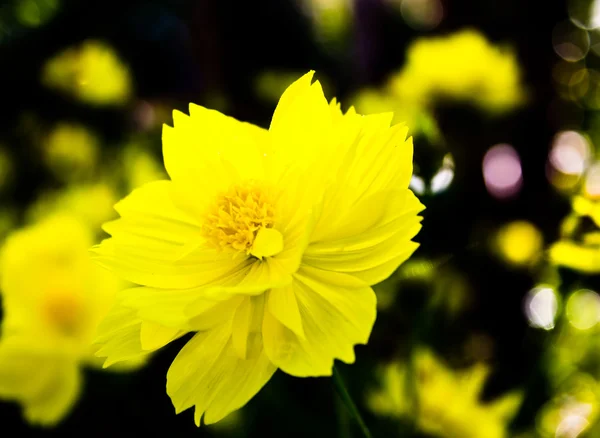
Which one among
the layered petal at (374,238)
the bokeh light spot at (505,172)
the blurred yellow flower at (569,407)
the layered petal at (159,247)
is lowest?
the bokeh light spot at (505,172)

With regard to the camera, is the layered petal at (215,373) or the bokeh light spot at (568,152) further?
the bokeh light spot at (568,152)

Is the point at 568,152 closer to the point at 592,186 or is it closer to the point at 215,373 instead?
the point at 592,186

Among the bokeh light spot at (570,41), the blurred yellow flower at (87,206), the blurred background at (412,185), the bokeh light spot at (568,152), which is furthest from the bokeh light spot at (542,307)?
the bokeh light spot at (570,41)

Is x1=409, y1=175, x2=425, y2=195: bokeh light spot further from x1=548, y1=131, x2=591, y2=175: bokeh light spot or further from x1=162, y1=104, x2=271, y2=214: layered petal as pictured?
x1=548, y1=131, x2=591, y2=175: bokeh light spot

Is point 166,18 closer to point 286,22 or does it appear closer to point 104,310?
point 286,22

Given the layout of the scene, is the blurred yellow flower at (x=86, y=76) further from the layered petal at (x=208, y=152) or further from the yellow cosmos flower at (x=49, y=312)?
the layered petal at (x=208, y=152)

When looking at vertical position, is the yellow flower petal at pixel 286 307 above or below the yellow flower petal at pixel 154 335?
above
